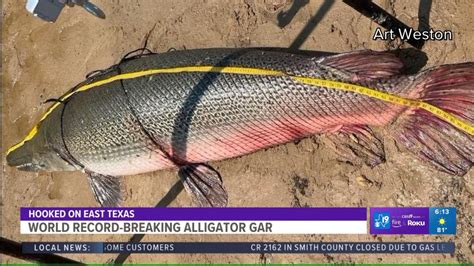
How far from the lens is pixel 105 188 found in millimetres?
5152

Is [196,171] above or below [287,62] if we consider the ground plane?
below

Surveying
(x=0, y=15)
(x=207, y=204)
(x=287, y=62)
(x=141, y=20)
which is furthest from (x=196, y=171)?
(x=0, y=15)

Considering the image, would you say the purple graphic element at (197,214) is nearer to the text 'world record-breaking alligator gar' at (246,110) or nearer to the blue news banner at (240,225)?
the blue news banner at (240,225)

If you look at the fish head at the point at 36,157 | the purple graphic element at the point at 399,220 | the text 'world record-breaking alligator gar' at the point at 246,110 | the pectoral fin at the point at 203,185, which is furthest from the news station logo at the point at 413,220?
the fish head at the point at 36,157

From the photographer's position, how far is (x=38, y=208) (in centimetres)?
558

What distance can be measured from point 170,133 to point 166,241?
1333mm

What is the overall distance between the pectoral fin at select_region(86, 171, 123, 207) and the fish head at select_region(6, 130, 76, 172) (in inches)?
11.0

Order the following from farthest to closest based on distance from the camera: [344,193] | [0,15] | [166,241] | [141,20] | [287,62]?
[0,15]
[141,20]
[166,241]
[344,193]
[287,62]

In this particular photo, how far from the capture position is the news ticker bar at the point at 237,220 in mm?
4461

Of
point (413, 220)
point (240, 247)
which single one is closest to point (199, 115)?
point (240, 247)

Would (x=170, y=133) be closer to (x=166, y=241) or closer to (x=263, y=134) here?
(x=263, y=134)

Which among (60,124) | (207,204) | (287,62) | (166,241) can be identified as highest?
(287,62)

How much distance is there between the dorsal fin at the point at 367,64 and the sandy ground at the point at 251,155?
2.02ft

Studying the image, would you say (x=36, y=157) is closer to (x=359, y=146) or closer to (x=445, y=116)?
(x=359, y=146)
